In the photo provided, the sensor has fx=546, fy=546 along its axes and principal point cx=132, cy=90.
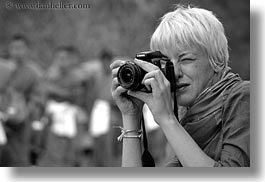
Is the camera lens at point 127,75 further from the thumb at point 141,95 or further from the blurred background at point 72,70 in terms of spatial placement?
the blurred background at point 72,70

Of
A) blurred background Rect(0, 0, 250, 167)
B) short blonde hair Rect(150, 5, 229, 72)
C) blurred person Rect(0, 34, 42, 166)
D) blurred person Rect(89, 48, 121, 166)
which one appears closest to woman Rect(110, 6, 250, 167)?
short blonde hair Rect(150, 5, 229, 72)

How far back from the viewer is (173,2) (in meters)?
1.47

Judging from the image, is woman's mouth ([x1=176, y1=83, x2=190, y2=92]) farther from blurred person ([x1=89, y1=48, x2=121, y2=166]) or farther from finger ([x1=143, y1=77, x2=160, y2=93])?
blurred person ([x1=89, y1=48, x2=121, y2=166])

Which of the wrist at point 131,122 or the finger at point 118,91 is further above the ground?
the finger at point 118,91

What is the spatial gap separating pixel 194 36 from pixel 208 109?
14 cm

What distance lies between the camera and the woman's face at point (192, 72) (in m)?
1.07

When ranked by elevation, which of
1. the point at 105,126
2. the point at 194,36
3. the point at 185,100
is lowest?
the point at 105,126

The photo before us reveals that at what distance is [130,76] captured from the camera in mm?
1096

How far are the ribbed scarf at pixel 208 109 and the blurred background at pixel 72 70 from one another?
33cm

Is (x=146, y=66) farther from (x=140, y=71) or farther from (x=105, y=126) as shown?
(x=105, y=126)

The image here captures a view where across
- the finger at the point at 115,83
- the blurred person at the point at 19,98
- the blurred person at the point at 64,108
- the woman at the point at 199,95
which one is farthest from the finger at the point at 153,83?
the blurred person at the point at 64,108

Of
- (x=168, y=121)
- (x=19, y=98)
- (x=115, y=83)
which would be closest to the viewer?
(x=168, y=121)

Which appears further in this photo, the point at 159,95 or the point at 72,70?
the point at 72,70

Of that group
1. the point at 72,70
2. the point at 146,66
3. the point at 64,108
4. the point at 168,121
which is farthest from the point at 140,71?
the point at 72,70
